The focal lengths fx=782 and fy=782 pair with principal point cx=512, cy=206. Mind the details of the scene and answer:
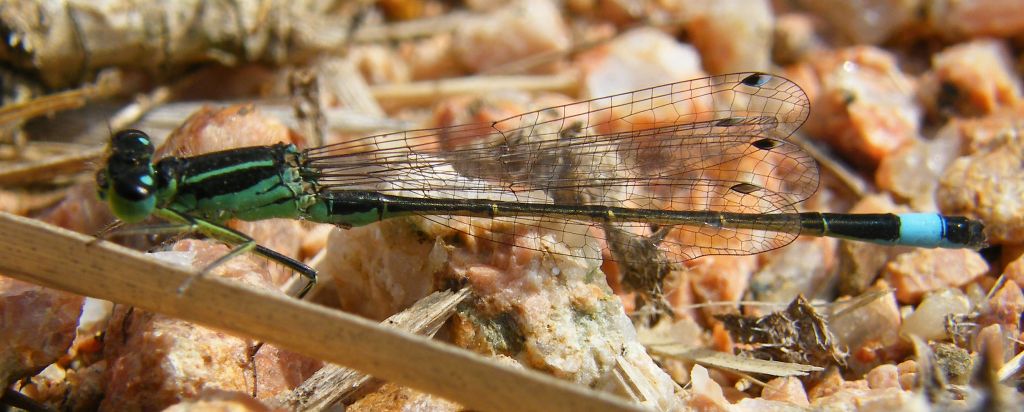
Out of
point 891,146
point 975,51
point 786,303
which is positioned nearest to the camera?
point 786,303

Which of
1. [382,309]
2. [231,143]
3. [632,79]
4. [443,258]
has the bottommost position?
[382,309]

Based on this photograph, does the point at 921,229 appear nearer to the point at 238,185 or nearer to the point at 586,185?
the point at 586,185

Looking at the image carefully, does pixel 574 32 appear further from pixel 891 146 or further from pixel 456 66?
pixel 891 146

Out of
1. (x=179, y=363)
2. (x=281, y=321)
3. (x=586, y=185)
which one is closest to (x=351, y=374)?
(x=281, y=321)

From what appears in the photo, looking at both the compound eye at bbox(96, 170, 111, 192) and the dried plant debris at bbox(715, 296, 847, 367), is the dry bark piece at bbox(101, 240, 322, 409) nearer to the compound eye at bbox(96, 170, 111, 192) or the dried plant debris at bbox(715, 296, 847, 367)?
the compound eye at bbox(96, 170, 111, 192)

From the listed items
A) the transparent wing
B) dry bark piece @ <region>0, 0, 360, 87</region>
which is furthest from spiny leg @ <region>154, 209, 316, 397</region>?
dry bark piece @ <region>0, 0, 360, 87</region>

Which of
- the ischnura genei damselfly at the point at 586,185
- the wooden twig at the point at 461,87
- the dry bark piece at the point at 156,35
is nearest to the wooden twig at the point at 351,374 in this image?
the ischnura genei damselfly at the point at 586,185

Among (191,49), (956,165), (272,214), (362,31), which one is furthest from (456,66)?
(956,165)
